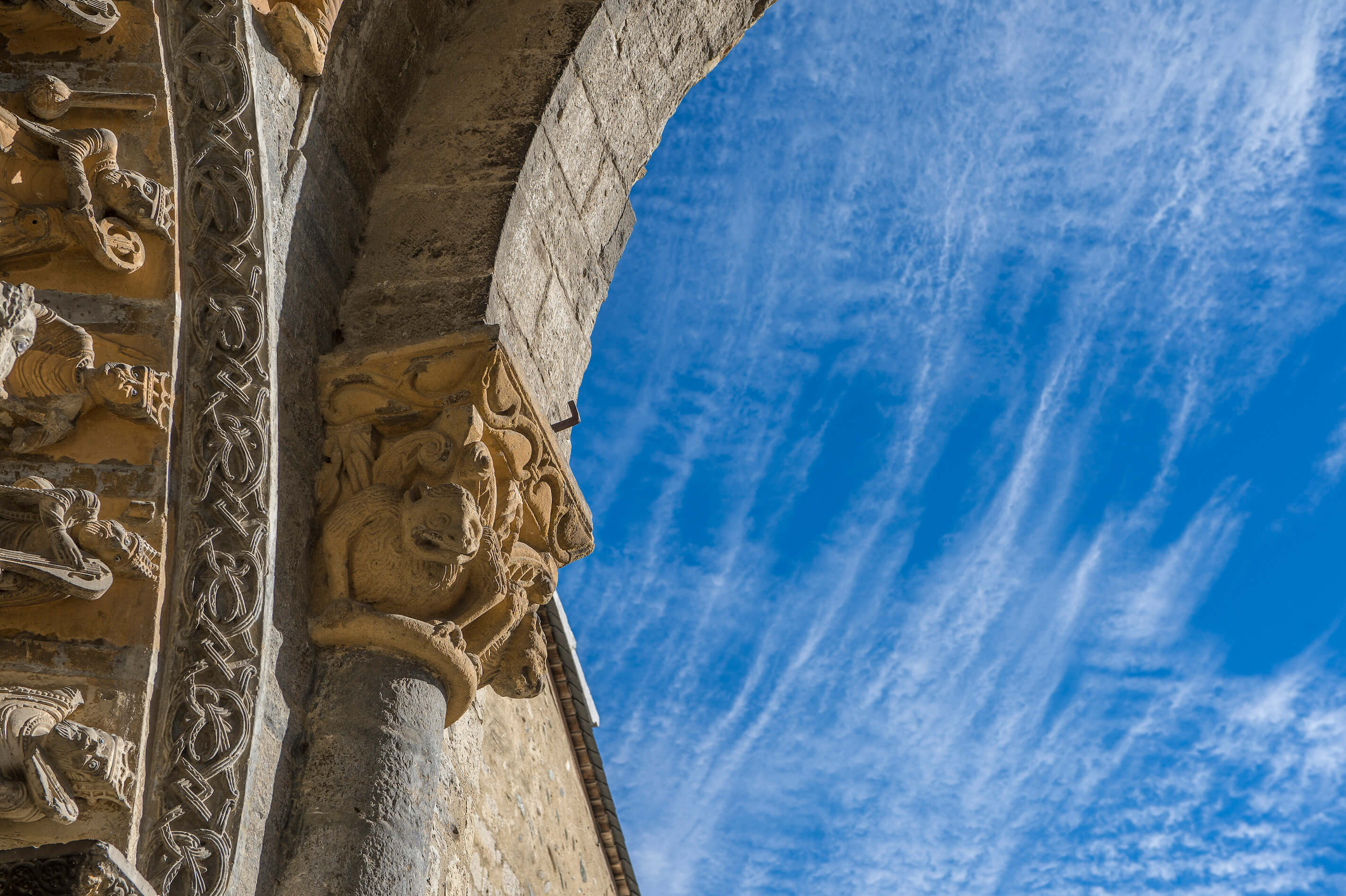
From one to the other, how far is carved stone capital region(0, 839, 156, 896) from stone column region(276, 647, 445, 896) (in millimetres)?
551

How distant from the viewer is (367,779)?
7.86 feet

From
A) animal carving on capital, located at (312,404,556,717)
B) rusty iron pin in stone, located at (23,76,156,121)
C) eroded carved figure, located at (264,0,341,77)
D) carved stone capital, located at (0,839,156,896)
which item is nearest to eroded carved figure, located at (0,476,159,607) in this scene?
animal carving on capital, located at (312,404,556,717)

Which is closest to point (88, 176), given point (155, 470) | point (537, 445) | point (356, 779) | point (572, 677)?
point (155, 470)

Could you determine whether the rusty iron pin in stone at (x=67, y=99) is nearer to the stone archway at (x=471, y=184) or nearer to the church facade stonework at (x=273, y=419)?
the church facade stonework at (x=273, y=419)

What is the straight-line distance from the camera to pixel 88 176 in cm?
252

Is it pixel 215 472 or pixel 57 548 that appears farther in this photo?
pixel 215 472

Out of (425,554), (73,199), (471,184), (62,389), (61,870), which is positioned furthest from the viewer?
(471,184)

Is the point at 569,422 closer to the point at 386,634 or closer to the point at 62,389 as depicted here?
the point at 386,634

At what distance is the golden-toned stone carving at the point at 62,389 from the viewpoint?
2314mm

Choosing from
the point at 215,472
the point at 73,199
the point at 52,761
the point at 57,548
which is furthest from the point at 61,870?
the point at 73,199

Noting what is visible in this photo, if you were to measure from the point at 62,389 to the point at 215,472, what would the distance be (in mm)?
323

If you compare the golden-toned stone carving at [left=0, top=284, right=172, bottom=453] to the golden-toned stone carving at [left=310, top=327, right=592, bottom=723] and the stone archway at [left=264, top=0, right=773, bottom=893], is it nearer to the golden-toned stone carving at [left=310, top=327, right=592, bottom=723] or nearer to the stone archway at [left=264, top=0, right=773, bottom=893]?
the stone archway at [left=264, top=0, right=773, bottom=893]

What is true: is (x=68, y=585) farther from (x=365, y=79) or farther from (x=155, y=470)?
(x=365, y=79)

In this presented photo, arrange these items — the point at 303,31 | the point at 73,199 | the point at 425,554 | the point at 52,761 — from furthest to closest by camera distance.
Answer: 1. the point at 303,31
2. the point at 425,554
3. the point at 73,199
4. the point at 52,761
